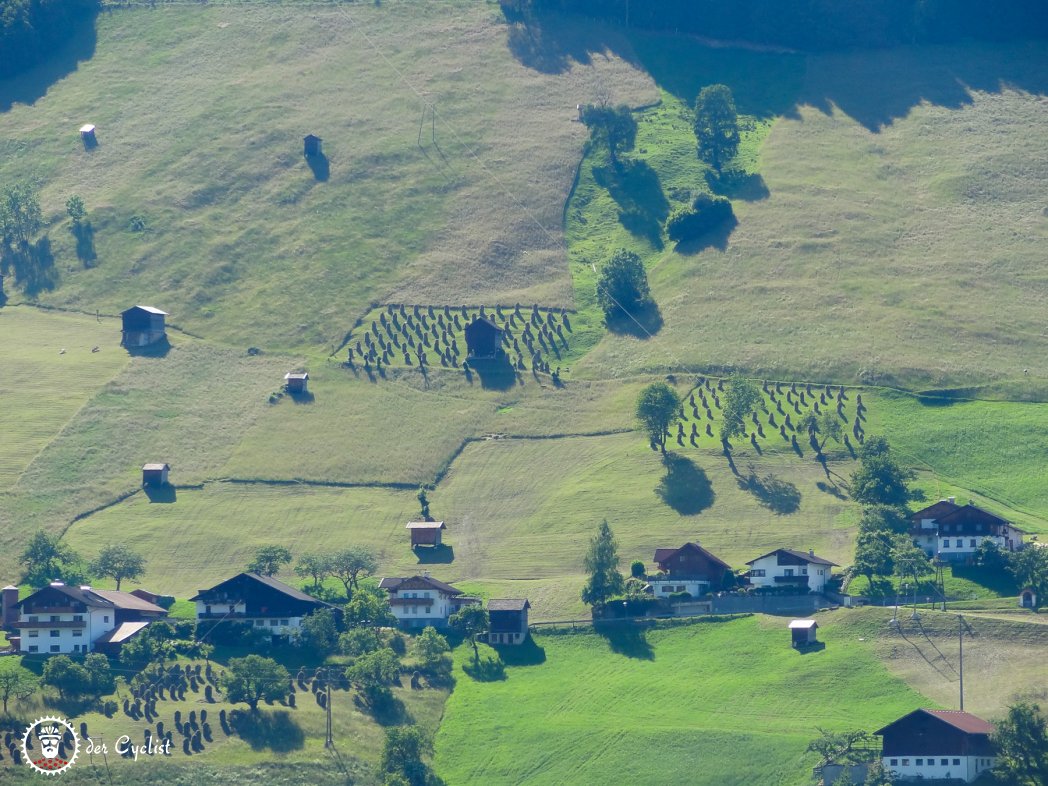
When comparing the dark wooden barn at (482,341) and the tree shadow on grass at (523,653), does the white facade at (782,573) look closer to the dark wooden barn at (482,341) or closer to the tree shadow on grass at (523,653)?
the tree shadow on grass at (523,653)

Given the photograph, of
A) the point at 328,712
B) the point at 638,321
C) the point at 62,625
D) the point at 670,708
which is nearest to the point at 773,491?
the point at 670,708

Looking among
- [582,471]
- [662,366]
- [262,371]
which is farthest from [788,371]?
[262,371]

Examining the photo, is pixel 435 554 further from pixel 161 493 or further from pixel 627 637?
pixel 161 493

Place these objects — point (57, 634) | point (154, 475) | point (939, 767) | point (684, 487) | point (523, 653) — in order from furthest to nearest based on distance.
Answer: point (154, 475) < point (684, 487) < point (523, 653) < point (57, 634) < point (939, 767)

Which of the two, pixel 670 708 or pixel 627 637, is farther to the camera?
pixel 627 637

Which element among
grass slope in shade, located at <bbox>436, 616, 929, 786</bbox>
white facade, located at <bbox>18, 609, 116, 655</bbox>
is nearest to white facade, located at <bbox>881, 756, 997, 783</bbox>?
grass slope in shade, located at <bbox>436, 616, 929, 786</bbox>

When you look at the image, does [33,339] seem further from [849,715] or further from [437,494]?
[849,715]

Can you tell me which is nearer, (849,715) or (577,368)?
(849,715)

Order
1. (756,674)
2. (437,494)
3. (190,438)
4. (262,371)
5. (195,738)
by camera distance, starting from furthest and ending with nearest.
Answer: (262,371) → (190,438) → (437,494) → (756,674) → (195,738)
